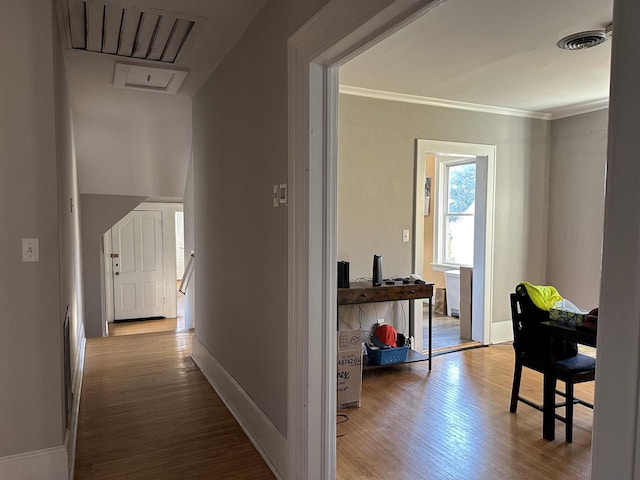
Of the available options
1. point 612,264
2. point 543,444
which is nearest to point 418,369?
point 543,444

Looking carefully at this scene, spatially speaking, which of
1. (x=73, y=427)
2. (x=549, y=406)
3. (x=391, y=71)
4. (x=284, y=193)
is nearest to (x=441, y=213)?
(x=391, y=71)

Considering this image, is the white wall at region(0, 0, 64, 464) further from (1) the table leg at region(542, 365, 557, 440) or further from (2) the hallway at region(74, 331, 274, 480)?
(1) the table leg at region(542, 365, 557, 440)

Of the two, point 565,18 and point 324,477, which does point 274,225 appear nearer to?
point 324,477

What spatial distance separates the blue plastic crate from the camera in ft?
12.6

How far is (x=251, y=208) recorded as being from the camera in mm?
2729

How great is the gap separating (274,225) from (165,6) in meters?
1.30

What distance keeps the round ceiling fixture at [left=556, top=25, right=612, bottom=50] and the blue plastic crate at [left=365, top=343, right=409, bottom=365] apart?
8.24 feet

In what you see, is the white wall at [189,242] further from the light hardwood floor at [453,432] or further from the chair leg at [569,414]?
the chair leg at [569,414]

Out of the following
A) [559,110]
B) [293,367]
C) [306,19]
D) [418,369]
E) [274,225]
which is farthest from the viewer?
[559,110]

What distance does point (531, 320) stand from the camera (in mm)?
2930

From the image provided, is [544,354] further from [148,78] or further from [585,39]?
[148,78]

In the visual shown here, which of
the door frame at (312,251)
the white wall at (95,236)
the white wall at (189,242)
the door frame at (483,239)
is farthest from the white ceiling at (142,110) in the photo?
the door frame at (483,239)

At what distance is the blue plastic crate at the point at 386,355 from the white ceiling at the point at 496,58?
2207 mm

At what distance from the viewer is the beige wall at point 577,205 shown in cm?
464
